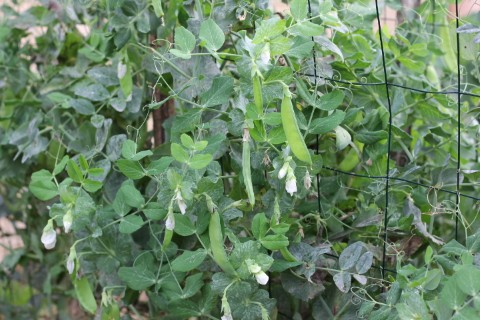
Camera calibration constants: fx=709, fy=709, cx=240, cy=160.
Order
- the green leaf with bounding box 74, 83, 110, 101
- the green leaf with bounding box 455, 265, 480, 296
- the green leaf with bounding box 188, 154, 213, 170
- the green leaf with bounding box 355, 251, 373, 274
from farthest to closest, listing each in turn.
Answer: the green leaf with bounding box 74, 83, 110, 101
the green leaf with bounding box 355, 251, 373, 274
the green leaf with bounding box 188, 154, 213, 170
the green leaf with bounding box 455, 265, 480, 296

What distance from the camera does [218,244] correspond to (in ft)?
3.34

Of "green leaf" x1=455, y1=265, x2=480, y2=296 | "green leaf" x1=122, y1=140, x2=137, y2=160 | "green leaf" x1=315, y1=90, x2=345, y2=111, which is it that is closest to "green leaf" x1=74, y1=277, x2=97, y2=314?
"green leaf" x1=122, y1=140, x2=137, y2=160

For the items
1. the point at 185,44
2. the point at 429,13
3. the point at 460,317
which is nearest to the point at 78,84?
the point at 185,44

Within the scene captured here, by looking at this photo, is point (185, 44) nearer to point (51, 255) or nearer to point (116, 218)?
point (116, 218)

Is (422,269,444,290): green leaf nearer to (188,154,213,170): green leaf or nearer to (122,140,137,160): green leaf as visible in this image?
(188,154,213,170): green leaf

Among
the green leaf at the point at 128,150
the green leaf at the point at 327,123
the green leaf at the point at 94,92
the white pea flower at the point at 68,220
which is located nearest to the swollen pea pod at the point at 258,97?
the green leaf at the point at 327,123

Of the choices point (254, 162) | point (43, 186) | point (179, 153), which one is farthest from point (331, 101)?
point (43, 186)

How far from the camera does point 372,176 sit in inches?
45.4

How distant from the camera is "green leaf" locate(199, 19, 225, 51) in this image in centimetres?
105

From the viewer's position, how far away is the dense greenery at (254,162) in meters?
1.01

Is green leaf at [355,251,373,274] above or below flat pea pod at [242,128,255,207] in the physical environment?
below

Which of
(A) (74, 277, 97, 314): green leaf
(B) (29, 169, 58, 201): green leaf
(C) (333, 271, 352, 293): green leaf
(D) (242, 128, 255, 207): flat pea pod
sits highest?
(D) (242, 128, 255, 207): flat pea pod

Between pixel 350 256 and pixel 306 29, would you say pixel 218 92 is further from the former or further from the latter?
pixel 350 256

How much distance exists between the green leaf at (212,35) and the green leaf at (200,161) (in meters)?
0.17
